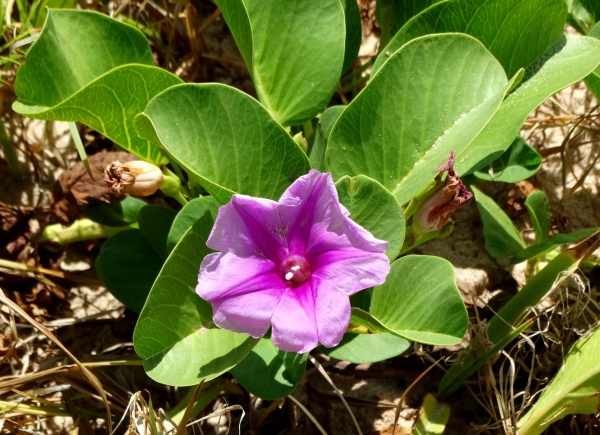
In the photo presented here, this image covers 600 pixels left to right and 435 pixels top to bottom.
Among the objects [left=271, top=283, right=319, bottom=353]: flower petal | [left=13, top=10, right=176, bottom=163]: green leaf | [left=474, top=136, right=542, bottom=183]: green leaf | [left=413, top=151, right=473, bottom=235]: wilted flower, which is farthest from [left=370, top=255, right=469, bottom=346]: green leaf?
[left=13, top=10, right=176, bottom=163]: green leaf

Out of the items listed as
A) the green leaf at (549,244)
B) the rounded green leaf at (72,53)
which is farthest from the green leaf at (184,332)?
the green leaf at (549,244)

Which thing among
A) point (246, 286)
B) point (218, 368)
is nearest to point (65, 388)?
point (218, 368)

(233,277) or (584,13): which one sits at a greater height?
(584,13)

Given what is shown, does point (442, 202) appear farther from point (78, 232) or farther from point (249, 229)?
point (78, 232)

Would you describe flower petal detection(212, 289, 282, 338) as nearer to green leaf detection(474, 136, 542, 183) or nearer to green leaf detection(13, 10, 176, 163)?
green leaf detection(13, 10, 176, 163)

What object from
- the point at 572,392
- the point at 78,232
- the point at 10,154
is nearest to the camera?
the point at 572,392

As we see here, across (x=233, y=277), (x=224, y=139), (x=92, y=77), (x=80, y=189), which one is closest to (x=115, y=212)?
(x=80, y=189)
